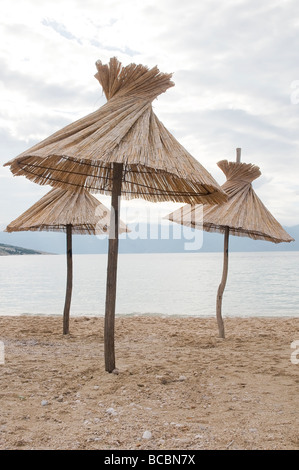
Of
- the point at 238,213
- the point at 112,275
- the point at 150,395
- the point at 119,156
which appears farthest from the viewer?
the point at 238,213

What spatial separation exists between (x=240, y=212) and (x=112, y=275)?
2823 millimetres

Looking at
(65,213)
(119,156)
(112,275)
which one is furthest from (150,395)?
(65,213)

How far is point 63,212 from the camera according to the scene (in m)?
6.26

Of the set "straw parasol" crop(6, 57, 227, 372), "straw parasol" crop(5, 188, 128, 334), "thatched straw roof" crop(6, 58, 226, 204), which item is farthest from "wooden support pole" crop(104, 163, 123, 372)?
"straw parasol" crop(5, 188, 128, 334)

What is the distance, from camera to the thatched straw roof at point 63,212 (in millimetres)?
6176

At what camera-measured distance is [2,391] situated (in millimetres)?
3621

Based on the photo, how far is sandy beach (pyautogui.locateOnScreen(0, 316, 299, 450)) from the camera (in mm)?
2680

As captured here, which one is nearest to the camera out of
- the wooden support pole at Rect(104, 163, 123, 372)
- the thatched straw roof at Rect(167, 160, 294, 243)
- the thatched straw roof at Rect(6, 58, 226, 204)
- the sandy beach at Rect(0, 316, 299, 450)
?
the sandy beach at Rect(0, 316, 299, 450)

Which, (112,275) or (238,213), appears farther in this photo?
(238,213)

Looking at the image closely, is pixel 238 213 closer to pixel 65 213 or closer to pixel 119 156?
pixel 65 213

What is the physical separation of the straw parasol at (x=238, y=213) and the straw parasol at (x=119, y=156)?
1.34m

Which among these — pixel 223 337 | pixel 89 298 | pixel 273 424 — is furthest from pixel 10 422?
pixel 89 298

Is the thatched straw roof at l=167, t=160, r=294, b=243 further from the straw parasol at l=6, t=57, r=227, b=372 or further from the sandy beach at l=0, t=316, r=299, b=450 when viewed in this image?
the sandy beach at l=0, t=316, r=299, b=450

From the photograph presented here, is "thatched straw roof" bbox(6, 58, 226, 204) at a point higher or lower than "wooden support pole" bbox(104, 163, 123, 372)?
higher
